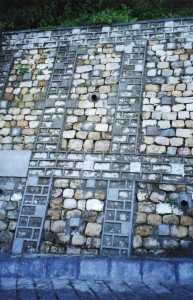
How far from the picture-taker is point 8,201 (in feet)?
16.5

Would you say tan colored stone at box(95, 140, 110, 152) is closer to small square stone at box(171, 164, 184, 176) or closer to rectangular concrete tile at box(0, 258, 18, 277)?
small square stone at box(171, 164, 184, 176)

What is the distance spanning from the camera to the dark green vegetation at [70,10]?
6.90 m

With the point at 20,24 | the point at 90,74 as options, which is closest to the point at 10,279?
the point at 90,74

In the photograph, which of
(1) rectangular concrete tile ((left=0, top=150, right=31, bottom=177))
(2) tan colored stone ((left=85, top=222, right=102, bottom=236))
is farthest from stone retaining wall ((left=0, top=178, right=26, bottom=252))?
(2) tan colored stone ((left=85, top=222, right=102, bottom=236))

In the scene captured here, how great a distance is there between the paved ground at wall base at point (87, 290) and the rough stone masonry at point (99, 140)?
0.99m

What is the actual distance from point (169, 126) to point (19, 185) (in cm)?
316

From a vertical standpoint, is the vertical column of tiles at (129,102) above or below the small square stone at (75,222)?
above

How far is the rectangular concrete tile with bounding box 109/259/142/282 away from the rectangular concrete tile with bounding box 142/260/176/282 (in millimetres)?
84

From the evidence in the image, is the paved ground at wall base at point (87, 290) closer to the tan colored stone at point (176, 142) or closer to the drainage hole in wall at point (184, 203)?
the drainage hole in wall at point (184, 203)

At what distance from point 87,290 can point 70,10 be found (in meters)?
6.88

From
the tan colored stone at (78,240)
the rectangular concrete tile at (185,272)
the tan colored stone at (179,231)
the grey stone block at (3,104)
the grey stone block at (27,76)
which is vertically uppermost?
the grey stone block at (27,76)

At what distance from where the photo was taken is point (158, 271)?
3646 millimetres

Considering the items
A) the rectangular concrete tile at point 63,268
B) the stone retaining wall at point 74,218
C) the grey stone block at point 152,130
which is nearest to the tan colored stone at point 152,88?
the grey stone block at point 152,130

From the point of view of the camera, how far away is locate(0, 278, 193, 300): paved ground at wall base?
2.84 metres
